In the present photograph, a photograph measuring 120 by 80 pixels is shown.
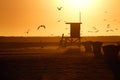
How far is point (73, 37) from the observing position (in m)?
16.1

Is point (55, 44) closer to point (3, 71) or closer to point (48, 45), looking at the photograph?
point (48, 45)

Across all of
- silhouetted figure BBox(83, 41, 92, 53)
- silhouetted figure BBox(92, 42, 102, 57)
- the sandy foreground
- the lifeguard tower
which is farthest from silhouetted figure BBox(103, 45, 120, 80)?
the lifeguard tower

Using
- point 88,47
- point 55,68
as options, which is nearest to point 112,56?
point 55,68

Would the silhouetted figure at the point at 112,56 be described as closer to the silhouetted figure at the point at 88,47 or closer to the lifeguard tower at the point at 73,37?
the silhouetted figure at the point at 88,47

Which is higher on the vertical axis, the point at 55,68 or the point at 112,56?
the point at 112,56

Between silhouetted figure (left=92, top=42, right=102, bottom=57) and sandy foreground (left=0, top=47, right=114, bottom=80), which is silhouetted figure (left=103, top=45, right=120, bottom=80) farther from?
silhouetted figure (left=92, top=42, right=102, bottom=57)

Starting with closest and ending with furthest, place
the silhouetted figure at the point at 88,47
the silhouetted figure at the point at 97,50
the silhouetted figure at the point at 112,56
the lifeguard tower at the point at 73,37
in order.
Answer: the silhouetted figure at the point at 112,56 < the silhouetted figure at the point at 97,50 < the silhouetted figure at the point at 88,47 < the lifeguard tower at the point at 73,37

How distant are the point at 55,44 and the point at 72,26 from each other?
1912 mm

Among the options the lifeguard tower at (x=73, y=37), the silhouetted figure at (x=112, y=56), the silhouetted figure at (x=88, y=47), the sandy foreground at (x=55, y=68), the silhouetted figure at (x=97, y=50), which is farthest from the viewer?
the lifeguard tower at (x=73, y=37)

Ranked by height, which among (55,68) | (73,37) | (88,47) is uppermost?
(73,37)

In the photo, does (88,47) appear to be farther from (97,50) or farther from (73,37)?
(73,37)

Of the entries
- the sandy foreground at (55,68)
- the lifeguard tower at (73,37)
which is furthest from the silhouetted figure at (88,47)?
the sandy foreground at (55,68)

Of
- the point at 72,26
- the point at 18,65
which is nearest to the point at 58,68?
the point at 18,65

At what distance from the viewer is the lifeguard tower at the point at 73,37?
15.7m
